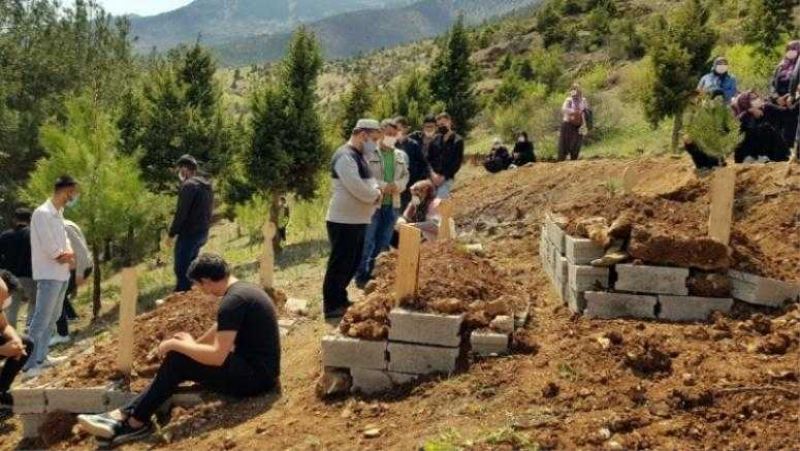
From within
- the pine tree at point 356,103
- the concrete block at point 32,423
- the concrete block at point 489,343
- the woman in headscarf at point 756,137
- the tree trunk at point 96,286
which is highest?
the pine tree at point 356,103

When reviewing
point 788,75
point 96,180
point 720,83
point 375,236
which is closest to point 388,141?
point 375,236

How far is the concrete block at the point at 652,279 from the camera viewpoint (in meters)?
5.27

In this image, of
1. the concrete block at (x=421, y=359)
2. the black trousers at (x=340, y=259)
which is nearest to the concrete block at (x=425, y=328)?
the concrete block at (x=421, y=359)

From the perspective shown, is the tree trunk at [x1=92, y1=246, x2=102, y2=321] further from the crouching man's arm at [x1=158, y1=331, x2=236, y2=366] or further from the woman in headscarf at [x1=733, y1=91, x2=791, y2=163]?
the woman in headscarf at [x1=733, y1=91, x2=791, y2=163]

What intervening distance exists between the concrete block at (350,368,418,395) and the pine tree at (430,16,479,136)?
23550 mm

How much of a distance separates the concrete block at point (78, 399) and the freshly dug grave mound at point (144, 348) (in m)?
0.11

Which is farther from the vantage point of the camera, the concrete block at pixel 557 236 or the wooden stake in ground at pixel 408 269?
the concrete block at pixel 557 236

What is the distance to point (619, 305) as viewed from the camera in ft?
17.7

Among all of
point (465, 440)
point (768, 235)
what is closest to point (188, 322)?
point (465, 440)

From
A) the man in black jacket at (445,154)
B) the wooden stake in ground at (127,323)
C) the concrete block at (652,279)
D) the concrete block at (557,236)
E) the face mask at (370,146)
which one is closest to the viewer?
the concrete block at (652,279)

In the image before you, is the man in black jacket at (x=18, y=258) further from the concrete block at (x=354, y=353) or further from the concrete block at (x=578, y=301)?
the concrete block at (x=578, y=301)

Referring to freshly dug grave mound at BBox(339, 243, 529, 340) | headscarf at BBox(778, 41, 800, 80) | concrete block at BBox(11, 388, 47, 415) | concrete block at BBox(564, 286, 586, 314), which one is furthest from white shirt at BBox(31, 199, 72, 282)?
headscarf at BBox(778, 41, 800, 80)

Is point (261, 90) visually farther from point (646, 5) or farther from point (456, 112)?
point (646, 5)

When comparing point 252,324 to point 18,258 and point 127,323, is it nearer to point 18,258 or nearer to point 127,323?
point 127,323
